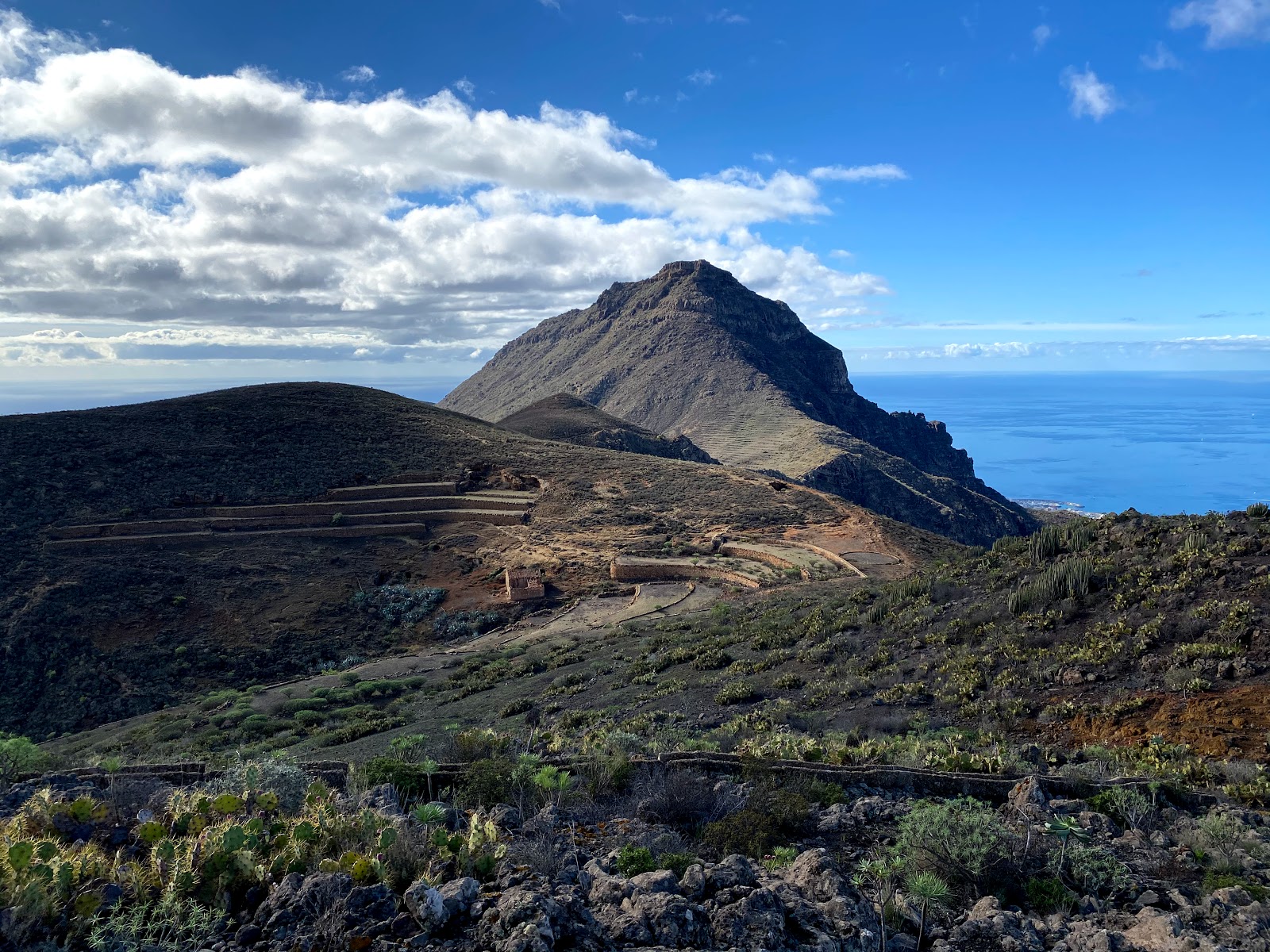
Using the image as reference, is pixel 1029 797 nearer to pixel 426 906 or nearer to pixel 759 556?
pixel 426 906

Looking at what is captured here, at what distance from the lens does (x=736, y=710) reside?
11.7 metres

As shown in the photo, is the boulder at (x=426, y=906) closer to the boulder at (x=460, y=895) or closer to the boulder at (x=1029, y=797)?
the boulder at (x=460, y=895)

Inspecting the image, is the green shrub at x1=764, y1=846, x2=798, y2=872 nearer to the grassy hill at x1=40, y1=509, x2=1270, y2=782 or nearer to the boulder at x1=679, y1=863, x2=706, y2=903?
the boulder at x1=679, y1=863, x2=706, y2=903

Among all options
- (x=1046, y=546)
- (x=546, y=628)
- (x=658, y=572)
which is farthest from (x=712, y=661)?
(x=658, y=572)

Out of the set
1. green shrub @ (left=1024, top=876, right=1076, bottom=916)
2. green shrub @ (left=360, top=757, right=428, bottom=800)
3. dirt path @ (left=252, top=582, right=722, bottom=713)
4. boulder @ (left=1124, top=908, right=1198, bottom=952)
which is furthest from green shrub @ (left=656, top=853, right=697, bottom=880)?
dirt path @ (left=252, top=582, right=722, bottom=713)

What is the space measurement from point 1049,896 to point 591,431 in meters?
60.2

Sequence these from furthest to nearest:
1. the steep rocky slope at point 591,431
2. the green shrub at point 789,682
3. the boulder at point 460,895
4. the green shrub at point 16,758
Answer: the steep rocky slope at point 591,431
the green shrub at point 789,682
the green shrub at point 16,758
the boulder at point 460,895

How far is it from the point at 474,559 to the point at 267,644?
31.3ft

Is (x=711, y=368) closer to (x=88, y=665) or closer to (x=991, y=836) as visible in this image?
(x=88, y=665)

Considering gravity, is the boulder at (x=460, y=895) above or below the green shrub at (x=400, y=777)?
above

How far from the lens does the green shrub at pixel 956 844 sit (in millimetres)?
5000

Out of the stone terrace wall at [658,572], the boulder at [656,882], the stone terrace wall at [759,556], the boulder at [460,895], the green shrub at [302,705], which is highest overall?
the boulder at [460,895]

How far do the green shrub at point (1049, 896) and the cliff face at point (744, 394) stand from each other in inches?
2195

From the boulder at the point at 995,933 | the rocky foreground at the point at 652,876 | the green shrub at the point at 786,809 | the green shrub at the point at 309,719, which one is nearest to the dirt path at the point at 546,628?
the green shrub at the point at 309,719
